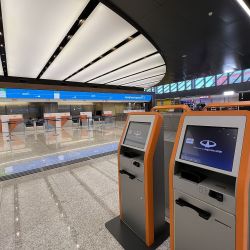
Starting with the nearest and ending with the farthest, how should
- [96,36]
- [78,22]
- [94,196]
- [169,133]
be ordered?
[169,133] → [94,196] → [78,22] → [96,36]

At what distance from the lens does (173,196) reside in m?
1.25

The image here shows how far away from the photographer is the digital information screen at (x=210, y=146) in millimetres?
968

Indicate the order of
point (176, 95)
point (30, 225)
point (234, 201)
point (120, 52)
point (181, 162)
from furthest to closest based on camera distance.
→ point (176, 95) → point (120, 52) → point (30, 225) → point (181, 162) → point (234, 201)

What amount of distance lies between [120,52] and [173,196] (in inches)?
186

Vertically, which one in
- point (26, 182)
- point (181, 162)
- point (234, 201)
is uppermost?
point (181, 162)

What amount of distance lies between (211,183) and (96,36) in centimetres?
394

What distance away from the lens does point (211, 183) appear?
42.2 inches

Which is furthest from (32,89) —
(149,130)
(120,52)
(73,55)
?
(149,130)

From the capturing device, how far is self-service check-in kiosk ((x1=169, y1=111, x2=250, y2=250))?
2.93 ft

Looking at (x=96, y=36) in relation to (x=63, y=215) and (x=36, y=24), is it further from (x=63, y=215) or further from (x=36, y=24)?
(x=63, y=215)

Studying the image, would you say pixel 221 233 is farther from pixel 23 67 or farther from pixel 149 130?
pixel 23 67

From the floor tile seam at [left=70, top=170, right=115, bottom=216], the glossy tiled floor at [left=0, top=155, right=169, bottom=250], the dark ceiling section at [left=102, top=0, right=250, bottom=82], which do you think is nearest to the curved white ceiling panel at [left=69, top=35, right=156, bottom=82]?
the dark ceiling section at [left=102, top=0, right=250, bottom=82]

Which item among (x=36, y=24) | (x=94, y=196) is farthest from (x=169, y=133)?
(x=36, y=24)

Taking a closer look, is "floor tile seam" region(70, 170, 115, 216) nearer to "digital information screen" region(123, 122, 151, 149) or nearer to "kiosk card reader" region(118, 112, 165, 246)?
"kiosk card reader" region(118, 112, 165, 246)
